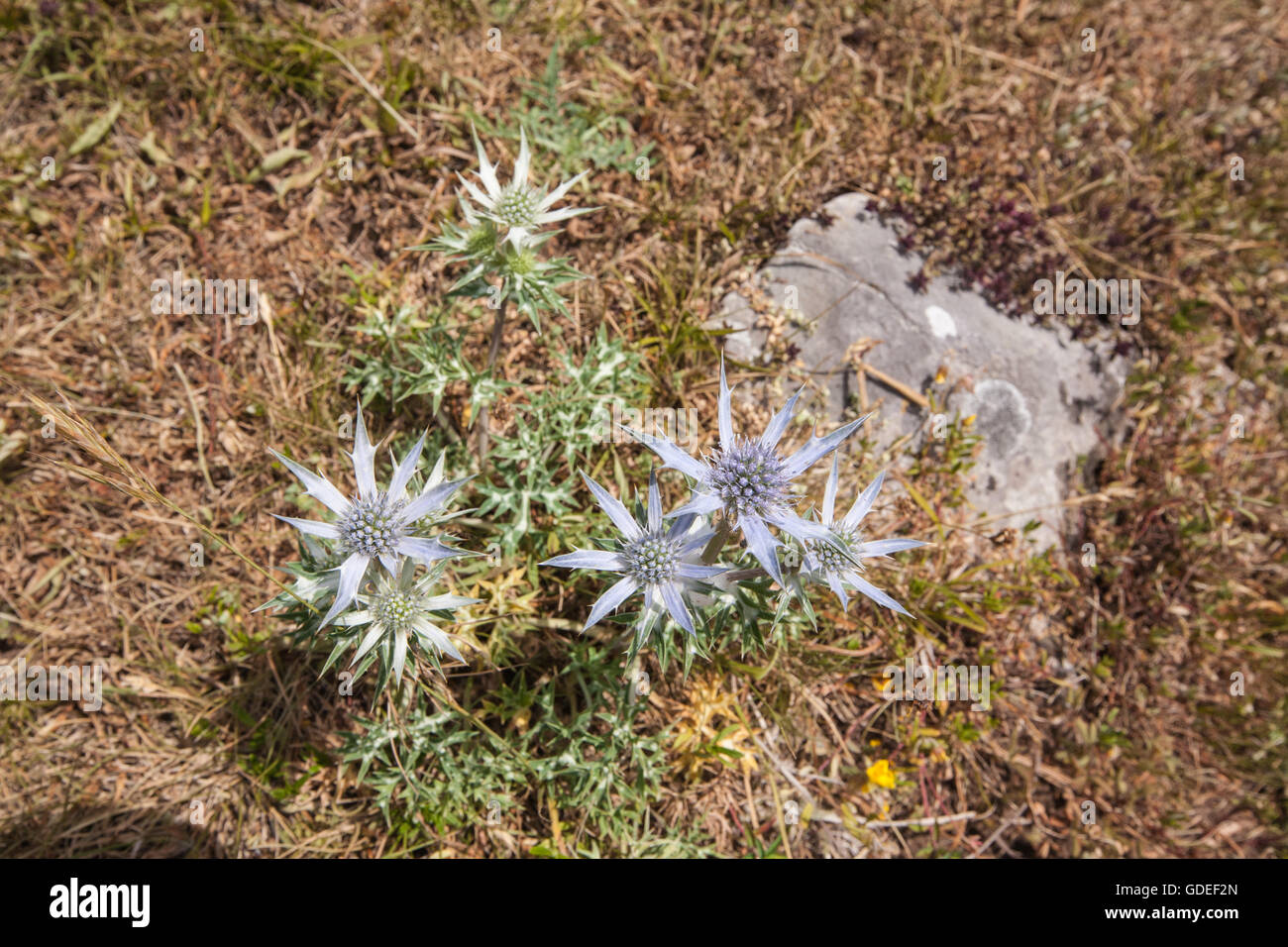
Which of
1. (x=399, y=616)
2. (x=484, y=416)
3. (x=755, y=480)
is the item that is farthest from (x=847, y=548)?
(x=484, y=416)

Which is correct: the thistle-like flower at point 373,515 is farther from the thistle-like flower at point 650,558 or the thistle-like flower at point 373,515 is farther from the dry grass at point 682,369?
the dry grass at point 682,369

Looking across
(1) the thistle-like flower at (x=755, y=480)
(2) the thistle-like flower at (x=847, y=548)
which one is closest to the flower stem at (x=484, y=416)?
(1) the thistle-like flower at (x=755, y=480)

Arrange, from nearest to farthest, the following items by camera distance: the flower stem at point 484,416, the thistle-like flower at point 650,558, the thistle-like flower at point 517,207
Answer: the thistle-like flower at point 650,558 < the thistle-like flower at point 517,207 < the flower stem at point 484,416

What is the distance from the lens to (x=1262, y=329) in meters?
5.34

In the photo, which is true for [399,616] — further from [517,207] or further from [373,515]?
[517,207]

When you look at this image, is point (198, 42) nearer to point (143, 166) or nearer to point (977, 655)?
point (143, 166)

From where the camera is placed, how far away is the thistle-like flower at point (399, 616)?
276 cm

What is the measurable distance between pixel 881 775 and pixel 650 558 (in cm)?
234

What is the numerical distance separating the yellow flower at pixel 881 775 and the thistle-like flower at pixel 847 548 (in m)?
1.60

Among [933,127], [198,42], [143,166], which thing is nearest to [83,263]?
[143,166]

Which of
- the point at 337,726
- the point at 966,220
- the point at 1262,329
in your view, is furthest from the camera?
the point at 1262,329

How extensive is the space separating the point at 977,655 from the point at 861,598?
80 centimetres

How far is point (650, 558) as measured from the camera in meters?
2.75

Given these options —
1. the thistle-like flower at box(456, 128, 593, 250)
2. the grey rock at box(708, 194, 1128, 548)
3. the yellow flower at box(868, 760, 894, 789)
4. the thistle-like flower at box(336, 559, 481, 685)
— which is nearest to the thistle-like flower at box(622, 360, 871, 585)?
the thistle-like flower at box(336, 559, 481, 685)
